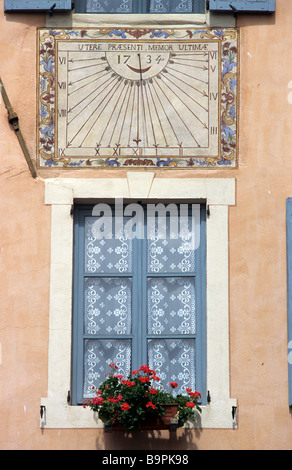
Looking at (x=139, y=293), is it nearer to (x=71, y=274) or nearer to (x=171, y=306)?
(x=171, y=306)

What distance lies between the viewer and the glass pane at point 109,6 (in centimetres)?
1053

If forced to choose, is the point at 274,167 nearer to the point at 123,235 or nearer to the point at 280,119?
the point at 280,119

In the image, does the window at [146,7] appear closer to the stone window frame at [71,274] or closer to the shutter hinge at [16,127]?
the shutter hinge at [16,127]

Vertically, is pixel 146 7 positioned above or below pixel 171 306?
above

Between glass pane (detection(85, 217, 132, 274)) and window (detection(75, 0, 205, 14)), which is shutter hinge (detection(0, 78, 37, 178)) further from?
window (detection(75, 0, 205, 14))

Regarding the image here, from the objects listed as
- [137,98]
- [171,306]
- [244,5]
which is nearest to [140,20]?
[137,98]

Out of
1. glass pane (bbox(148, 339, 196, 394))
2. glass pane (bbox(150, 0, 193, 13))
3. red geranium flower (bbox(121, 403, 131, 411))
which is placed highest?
glass pane (bbox(150, 0, 193, 13))

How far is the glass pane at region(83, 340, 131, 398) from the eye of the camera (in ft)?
32.4

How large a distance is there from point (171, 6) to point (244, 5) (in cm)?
65

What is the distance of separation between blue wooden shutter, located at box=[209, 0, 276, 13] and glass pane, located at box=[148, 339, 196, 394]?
112 inches

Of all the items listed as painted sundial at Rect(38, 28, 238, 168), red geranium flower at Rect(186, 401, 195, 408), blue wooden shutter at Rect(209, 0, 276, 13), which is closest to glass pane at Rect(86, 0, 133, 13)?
painted sundial at Rect(38, 28, 238, 168)

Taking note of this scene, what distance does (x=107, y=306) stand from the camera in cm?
1000

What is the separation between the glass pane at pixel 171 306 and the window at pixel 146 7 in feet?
7.77
